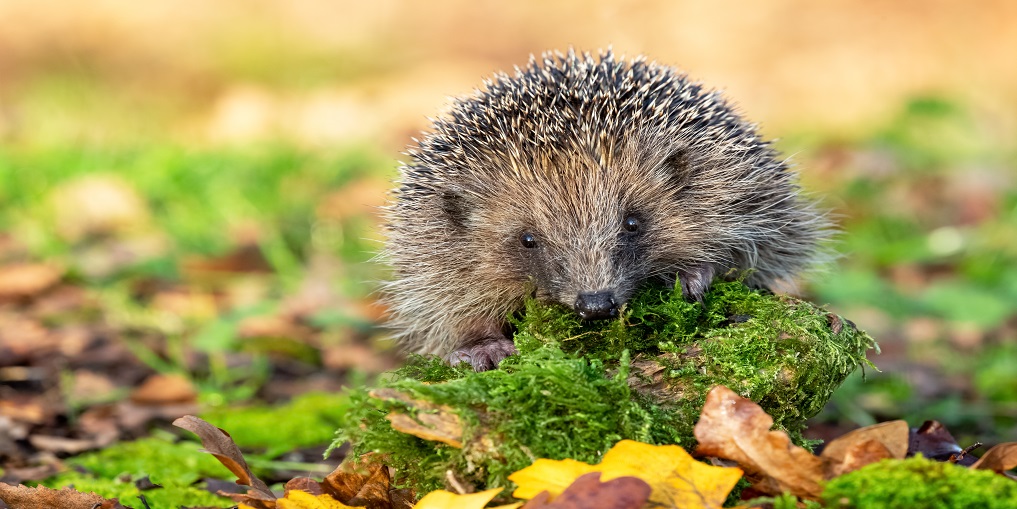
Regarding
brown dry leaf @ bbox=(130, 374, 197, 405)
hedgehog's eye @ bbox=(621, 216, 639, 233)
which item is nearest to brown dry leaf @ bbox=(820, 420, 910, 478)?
hedgehog's eye @ bbox=(621, 216, 639, 233)

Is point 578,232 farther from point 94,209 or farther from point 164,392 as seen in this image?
point 94,209

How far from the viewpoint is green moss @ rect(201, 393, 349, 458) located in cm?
573

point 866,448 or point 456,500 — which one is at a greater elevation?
point 866,448

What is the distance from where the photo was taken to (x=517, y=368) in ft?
11.8

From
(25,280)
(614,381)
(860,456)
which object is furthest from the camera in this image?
(25,280)

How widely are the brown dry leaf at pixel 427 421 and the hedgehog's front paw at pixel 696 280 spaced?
5.28 feet

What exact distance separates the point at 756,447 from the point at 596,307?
1129 mm

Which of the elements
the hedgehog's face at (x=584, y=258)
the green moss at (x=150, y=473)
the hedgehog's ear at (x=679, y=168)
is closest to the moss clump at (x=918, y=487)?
the hedgehog's face at (x=584, y=258)

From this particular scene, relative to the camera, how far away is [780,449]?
10.5 feet

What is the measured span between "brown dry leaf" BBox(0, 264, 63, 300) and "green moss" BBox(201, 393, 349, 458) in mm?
3162

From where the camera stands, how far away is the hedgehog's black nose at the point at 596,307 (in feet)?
13.8

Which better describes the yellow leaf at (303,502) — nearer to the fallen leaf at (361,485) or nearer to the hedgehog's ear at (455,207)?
the fallen leaf at (361,485)

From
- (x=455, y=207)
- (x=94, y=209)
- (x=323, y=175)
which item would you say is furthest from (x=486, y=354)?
(x=323, y=175)

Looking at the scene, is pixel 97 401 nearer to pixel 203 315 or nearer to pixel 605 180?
pixel 203 315
